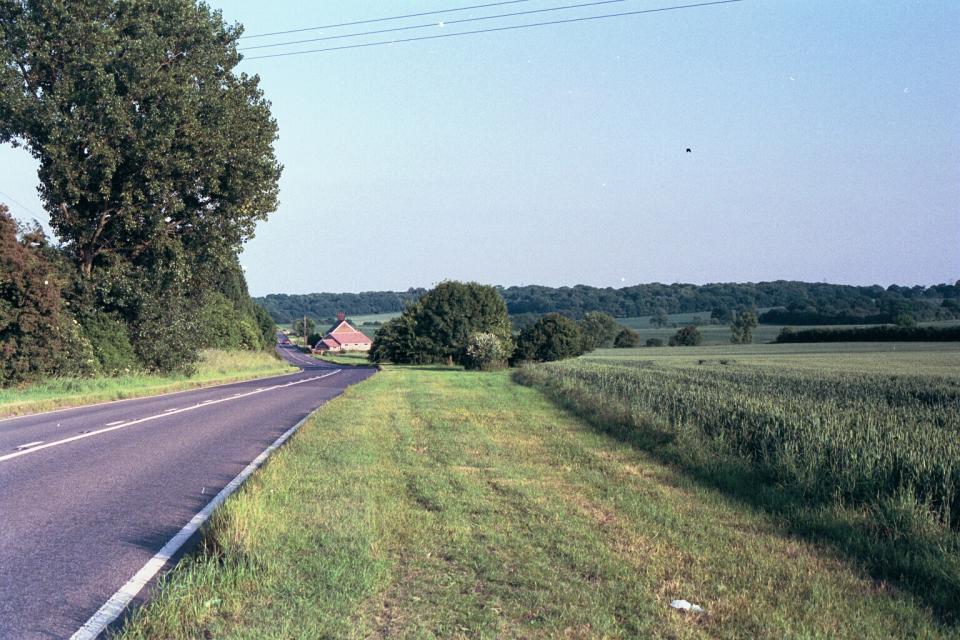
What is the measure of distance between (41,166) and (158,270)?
16.4 feet

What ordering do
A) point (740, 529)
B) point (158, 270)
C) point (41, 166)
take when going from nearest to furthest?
point (740, 529), point (41, 166), point (158, 270)

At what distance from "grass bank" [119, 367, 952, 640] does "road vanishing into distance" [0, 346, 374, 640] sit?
1.73ft

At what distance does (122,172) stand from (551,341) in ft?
194

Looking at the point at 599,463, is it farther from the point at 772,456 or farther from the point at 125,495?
the point at 125,495

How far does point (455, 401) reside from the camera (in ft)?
70.1

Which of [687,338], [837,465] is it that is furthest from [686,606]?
[687,338]

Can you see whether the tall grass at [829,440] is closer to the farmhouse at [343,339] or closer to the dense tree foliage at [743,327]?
the dense tree foliage at [743,327]

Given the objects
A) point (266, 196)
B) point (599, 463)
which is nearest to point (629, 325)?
point (266, 196)

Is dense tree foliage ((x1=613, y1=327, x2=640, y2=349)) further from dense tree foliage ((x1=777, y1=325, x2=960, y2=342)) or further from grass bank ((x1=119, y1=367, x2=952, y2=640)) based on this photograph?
grass bank ((x1=119, y1=367, x2=952, y2=640))

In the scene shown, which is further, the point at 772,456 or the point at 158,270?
the point at 158,270

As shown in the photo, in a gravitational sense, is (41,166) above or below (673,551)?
above

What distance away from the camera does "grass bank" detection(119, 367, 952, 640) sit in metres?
4.57

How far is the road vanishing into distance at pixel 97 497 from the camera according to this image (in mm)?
5156

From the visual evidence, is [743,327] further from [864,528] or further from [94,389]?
[864,528]
